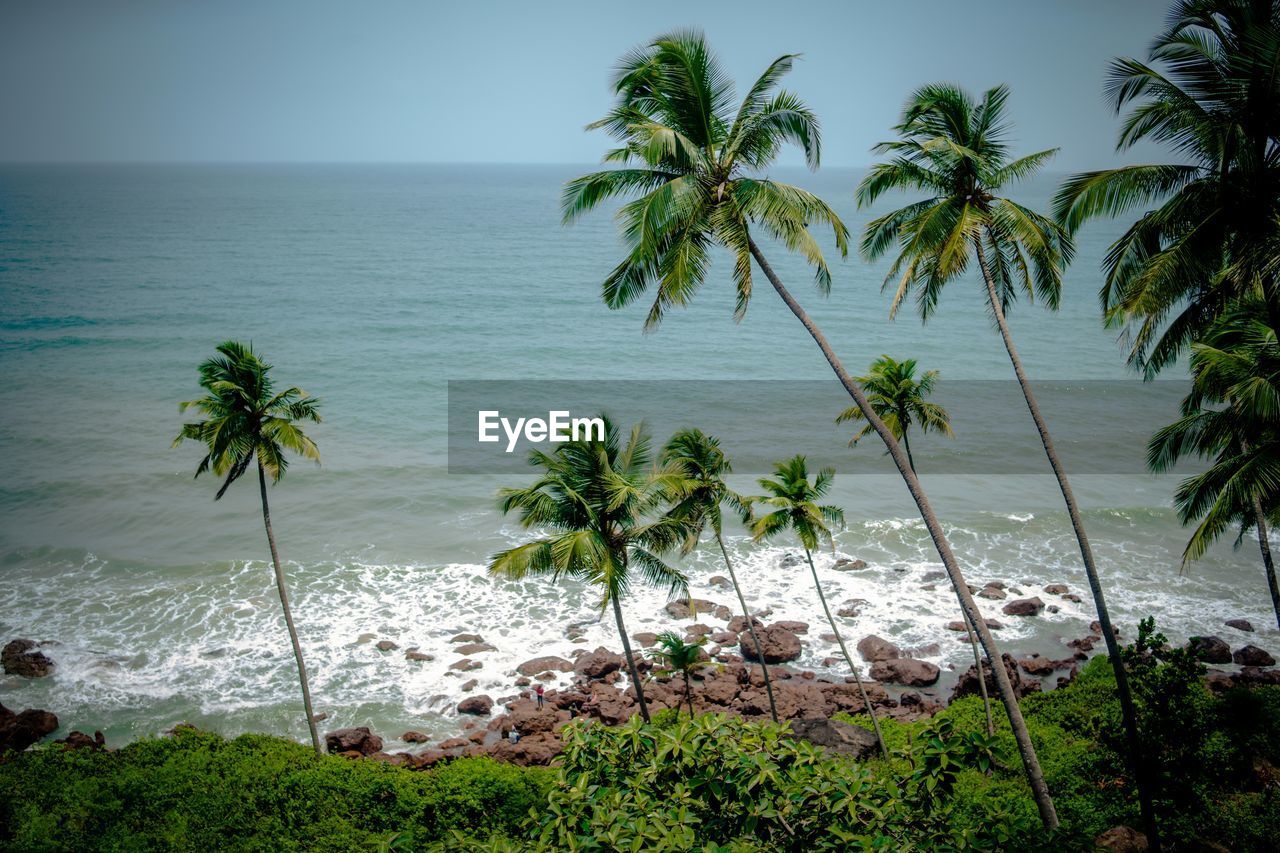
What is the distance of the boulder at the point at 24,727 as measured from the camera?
22.2 metres

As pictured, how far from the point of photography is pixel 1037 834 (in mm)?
7836

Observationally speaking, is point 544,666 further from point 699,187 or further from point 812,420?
point 812,420

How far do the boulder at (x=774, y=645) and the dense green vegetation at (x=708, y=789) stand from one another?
505 cm

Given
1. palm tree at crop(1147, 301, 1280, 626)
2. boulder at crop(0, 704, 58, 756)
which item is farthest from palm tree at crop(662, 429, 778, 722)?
boulder at crop(0, 704, 58, 756)

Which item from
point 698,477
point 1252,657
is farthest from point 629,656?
point 1252,657

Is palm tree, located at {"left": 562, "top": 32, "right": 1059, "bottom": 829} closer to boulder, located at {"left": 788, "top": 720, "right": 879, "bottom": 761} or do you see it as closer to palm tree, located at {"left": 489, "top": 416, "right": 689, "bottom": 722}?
palm tree, located at {"left": 489, "top": 416, "right": 689, "bottom": 722}

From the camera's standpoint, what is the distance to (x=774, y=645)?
27750 millimetres

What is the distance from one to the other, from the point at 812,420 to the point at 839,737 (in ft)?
101

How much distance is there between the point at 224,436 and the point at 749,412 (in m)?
36.4

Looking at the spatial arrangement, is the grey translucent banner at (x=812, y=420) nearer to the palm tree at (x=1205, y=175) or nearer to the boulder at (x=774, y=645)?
the boulder at (x=774, y=645)

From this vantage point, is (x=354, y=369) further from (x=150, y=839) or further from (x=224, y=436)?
(x=150, y=839)

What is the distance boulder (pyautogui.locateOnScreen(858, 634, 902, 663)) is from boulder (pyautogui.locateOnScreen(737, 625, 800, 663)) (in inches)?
90.4

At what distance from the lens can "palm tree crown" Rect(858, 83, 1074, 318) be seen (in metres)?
14.2

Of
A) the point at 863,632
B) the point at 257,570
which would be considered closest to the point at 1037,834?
the point at 863,632
